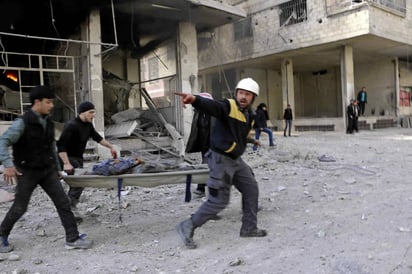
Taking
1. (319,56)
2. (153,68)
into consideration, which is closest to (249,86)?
(153,68)

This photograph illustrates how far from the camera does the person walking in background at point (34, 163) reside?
3.46 m

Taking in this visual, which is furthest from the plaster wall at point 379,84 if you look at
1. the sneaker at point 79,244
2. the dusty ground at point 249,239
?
the sneaker at point 79,244

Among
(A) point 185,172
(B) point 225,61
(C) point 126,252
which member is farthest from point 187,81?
(B) point 225,61

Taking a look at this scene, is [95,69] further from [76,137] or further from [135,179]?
[135,179]

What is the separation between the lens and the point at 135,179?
4.12 metres

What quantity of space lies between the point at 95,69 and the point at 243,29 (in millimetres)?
12831

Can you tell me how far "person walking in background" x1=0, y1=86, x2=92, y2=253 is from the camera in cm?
346

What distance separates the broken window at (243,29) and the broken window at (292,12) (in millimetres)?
1973

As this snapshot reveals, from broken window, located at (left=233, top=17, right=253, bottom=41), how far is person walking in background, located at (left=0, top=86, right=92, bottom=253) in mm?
18474

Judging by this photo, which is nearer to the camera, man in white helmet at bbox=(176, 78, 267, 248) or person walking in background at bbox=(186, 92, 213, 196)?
man in white helmet at bbox=(176, 78, 267, 248)

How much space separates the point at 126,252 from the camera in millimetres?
3586

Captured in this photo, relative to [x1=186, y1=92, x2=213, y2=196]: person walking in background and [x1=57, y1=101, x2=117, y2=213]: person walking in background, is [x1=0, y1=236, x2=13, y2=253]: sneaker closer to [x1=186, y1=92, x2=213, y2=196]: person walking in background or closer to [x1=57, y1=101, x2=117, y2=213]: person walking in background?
[x1=57, y1=101, x2=117, y2=213]: person walking in background

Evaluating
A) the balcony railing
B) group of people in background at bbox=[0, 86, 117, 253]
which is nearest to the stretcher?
group of people in background at bbox=[0, 86, 117, 253]

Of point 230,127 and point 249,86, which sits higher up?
point 249,86
